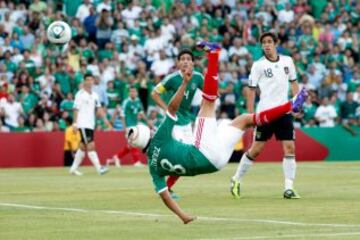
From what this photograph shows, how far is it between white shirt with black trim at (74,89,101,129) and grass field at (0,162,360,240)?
306 centimetres

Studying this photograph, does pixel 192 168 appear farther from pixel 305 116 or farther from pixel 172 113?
pixel 305 116

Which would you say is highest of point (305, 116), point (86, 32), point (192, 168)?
point (192, 168)

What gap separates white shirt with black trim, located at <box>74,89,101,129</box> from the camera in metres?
28.9

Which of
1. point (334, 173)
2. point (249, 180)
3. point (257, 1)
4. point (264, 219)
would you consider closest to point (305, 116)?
point (257, 1)

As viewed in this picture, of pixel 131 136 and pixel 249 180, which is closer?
pixel 131 136

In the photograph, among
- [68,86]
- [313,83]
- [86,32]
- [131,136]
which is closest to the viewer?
[131,136]

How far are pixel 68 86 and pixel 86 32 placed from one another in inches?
129

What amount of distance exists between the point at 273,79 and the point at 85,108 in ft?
35.4

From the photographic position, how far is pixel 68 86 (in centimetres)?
3472

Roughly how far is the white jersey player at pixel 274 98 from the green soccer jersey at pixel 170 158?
5217mm

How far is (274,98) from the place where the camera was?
1888 centimetres

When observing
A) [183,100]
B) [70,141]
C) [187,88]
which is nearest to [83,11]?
[70,141]

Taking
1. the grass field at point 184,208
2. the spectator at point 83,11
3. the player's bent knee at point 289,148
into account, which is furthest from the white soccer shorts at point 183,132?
the spectator at point 83,11

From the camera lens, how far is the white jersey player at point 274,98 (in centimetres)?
1877
